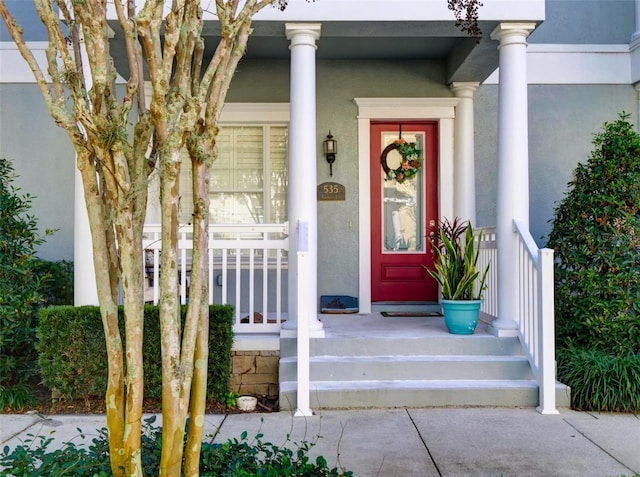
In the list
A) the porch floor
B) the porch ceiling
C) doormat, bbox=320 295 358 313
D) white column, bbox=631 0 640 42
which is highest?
white column, bbox=631 0 640 42

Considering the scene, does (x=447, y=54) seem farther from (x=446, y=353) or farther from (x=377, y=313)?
(x=446, y=353)

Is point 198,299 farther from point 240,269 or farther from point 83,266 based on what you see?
point 240,269

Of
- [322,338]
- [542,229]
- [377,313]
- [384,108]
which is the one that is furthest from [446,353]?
[384,108]

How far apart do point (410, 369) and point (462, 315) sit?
0.71m

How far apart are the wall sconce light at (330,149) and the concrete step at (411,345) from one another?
2418mm

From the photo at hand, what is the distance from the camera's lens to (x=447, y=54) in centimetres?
659

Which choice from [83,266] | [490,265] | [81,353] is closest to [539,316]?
[490,265]

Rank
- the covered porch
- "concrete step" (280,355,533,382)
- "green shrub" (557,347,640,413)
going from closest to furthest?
"green shrub" (557,347,640,413) → the covered porch → "concrete step" (280,355,533,382)

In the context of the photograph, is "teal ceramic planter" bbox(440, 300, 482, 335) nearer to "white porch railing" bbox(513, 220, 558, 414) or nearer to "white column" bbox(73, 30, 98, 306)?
"white porch railing" bbox(513, 220, 558, 414)

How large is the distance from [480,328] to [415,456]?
2.32 m

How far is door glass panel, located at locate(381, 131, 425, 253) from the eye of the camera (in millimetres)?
6895

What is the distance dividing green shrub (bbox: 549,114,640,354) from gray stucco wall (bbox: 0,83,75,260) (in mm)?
5433

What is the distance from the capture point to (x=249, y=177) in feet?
22.8

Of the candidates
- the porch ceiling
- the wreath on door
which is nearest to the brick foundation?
the wreath on door
